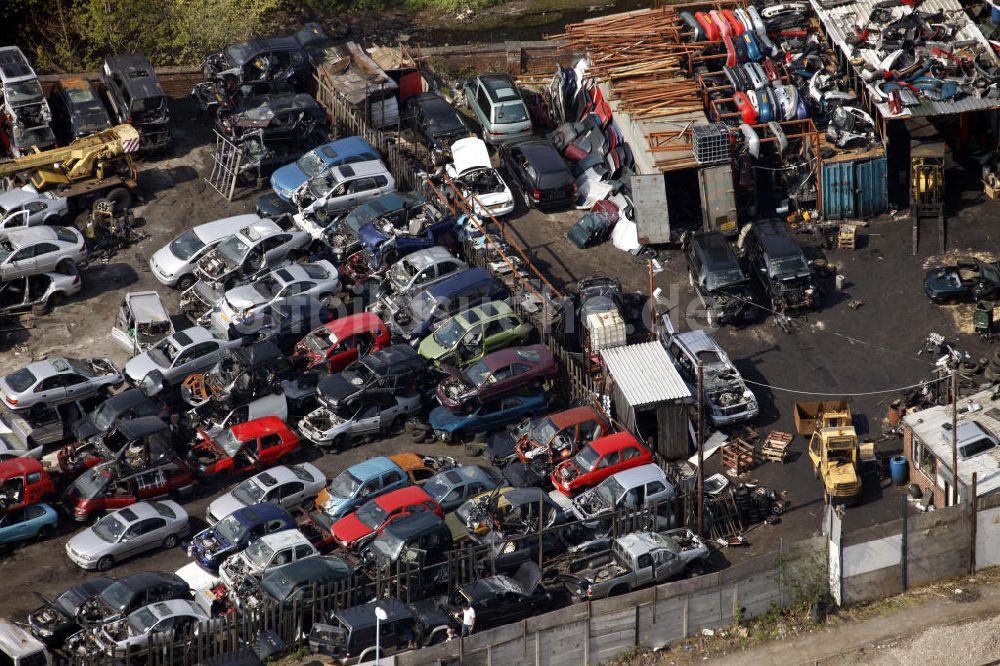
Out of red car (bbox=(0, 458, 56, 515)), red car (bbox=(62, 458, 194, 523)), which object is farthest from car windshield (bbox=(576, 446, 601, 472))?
red car (bbox=(0, 458, 56, 515))

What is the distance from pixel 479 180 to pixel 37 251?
1242 centimetres

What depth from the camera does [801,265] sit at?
4153 cm

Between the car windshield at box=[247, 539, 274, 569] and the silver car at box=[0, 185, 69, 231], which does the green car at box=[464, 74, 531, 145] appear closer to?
the silver car at box=[0, 185, 69, 231]

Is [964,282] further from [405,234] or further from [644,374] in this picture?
[405,234]

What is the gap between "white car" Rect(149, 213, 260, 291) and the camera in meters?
42.7

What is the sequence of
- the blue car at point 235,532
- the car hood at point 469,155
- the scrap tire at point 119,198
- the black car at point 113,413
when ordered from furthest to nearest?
the car hood at point 469,155 < the scrap tire at point 119,198 < the black car at point 113,413 < the blue car at point 235,532

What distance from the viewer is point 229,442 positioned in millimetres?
36938

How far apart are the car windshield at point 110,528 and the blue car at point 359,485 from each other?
4402mm

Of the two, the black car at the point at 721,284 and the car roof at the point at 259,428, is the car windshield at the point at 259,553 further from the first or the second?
the black car at the point at 721,284

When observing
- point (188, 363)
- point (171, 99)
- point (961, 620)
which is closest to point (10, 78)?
point (171, 99)

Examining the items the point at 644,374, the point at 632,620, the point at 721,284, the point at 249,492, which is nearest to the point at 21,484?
the point at 249,492

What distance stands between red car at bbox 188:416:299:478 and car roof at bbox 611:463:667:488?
7.84 metres

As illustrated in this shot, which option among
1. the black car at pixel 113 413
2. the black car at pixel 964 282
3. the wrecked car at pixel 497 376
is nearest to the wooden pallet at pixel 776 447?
the wrecked car at pixel 497 376

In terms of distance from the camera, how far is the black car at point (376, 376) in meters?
37.9
